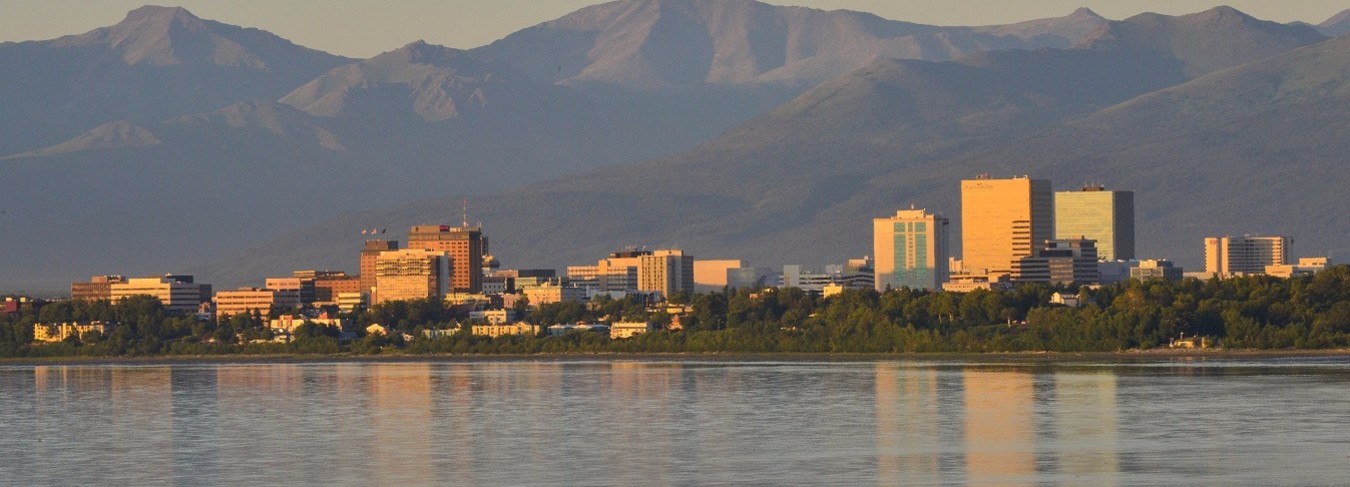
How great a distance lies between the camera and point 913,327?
15350cm

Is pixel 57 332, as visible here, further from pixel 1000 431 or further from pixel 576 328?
pixel 1000 431

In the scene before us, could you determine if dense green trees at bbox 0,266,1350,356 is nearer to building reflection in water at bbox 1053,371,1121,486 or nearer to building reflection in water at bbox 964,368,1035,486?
building reflection in water at bbox 964,368,1035,486

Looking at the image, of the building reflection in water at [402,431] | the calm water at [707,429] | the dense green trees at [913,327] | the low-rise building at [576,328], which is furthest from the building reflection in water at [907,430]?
the low-rise building at [576,328]

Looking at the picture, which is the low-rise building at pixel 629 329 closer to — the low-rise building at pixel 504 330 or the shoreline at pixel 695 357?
the low-rise building at pixel 504 330

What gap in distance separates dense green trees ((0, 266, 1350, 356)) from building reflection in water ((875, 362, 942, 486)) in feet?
116

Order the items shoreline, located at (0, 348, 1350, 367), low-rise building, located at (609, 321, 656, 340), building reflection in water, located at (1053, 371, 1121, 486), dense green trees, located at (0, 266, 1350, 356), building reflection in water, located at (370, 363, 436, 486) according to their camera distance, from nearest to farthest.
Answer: building reflection in water, located at (1053, 371, 1121, 486)
building reflection in water, located at (370, 363, 436, 486)
shoreline, located at (0, 348, 1350, 367)
dense green trees, located at (0, 266, 1350, 356)
low-rise building, located at (609, 321, 656, 340)

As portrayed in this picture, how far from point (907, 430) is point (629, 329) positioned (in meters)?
114

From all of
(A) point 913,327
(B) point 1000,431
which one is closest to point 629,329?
(A) point 913,327

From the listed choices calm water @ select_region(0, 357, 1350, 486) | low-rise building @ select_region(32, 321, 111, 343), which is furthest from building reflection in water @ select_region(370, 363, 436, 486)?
low-rise building @ select_region(32, 321, 111, 343)

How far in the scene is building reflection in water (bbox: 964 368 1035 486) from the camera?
A: 57.4 metres

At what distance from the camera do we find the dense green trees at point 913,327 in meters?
140

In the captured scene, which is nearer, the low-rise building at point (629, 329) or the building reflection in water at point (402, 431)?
the building reflection in water at point (402, 431)

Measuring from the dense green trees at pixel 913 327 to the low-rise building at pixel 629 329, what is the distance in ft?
7.98

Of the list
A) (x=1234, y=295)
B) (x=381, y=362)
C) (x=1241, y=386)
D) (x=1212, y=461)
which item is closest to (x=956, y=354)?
(x=1234, y=295)
